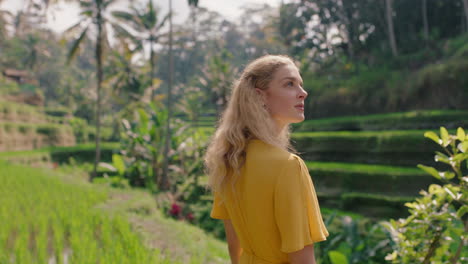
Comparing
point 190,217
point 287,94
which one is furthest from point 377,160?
point 287,94

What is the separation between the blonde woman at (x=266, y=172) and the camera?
958mm

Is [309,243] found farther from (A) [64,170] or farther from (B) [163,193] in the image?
(A) [64,170]

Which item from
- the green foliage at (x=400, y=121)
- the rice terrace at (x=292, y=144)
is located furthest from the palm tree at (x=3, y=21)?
the green foliage at (x=400, y=121)

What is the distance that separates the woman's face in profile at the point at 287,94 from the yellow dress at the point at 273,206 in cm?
13

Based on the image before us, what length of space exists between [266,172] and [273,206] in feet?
0.32

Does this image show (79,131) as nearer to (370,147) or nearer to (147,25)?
(147,25)

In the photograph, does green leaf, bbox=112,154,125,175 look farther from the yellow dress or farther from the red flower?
the yellow dress

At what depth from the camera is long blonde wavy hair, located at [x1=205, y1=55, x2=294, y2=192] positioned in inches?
43.6

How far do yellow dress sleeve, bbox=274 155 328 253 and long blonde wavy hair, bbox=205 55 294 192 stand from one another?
0.47ft

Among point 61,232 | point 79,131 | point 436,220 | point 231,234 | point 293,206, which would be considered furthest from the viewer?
point 79,131

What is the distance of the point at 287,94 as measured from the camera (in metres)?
1.13

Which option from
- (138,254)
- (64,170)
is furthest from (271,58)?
(64,170)

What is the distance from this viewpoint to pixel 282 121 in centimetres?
117

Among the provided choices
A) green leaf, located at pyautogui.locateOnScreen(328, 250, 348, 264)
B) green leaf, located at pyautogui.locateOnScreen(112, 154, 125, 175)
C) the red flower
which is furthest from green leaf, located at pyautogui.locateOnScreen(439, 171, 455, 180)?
green leaf, located at pyautogui.locateOnScreen(112, 154, 125, 175)
